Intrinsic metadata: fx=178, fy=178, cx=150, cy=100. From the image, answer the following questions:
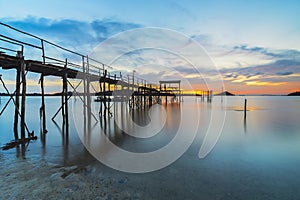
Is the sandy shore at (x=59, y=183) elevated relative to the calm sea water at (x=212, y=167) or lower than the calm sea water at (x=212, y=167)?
elevated

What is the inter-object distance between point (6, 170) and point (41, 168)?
85cm

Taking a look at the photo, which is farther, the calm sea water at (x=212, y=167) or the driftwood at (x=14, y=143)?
the driftwood at (x=14, y=143)

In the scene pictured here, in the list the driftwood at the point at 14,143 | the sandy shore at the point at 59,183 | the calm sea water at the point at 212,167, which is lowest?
the calm sea water at the point at 212,167

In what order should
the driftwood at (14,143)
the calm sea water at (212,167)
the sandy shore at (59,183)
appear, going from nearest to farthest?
the sandy shore at (59,183) < the calm sea water at (212,167) < the driftwood at (14,143)

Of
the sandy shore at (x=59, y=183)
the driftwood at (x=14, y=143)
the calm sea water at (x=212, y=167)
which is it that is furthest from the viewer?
the driftwood at (x=14, y=143)

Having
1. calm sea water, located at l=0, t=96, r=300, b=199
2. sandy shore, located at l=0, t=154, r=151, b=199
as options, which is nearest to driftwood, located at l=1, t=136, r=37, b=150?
calm sea water, located at l=0, t=96, r=300, b=199

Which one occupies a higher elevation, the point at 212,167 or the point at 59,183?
the point at 59,183

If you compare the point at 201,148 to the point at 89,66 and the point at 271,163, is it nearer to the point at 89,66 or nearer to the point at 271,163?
the point at 271,163

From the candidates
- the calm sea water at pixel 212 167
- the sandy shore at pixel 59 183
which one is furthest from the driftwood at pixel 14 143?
the sandy shore at pixel 59 183

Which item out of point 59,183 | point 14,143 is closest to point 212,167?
point 59,183

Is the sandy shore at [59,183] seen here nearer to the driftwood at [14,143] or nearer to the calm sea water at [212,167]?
the calm sea water at [212,167]

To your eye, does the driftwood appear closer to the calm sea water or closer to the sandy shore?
the calm sea water

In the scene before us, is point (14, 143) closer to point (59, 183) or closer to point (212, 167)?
point (59, 183)

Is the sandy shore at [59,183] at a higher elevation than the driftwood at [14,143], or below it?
below
